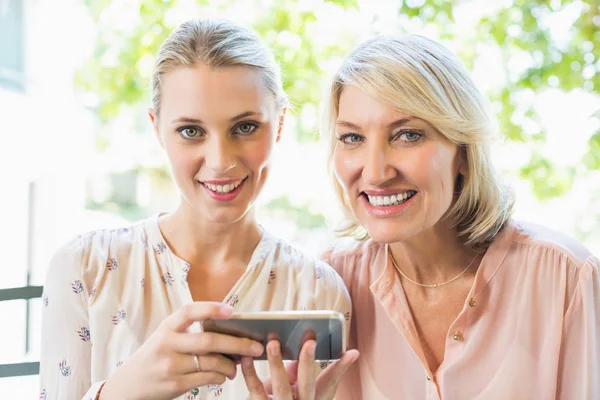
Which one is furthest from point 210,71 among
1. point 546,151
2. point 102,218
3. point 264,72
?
point 102,218

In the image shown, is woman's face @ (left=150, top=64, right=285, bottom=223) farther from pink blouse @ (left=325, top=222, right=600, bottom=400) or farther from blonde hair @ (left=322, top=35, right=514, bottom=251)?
pink blouse @ (left=325, top=222, right=600, bottom=400)

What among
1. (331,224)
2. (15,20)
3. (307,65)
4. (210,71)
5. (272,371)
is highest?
(15,20)

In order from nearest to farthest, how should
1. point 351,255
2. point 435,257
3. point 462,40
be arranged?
point 435,257 < point 351,255 < point 462,40

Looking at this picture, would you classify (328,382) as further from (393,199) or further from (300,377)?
(393,199)

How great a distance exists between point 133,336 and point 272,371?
52cm

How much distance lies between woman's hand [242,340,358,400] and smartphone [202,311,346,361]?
22 mm

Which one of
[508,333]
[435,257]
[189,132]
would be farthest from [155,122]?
[508,333]

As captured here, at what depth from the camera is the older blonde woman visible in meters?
1.73

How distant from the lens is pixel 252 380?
1446 millimetres

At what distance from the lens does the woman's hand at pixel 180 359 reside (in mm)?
1314

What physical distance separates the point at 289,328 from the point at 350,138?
2.23 ft

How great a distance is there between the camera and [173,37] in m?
1.77

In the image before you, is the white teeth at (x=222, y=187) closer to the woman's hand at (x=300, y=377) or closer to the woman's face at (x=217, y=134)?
the woman's face at (x=217, y=134)

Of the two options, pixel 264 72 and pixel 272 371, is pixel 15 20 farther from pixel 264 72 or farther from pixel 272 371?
pixel 272 371
